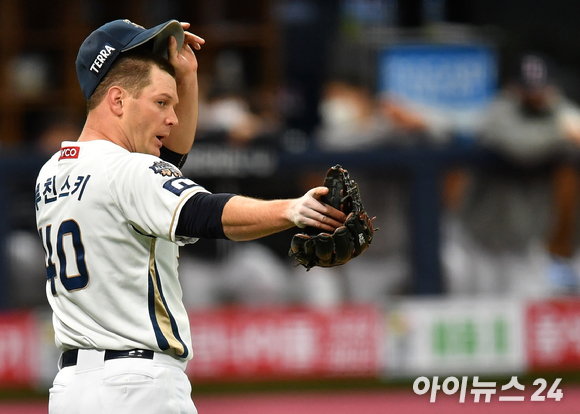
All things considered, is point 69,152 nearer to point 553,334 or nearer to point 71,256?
point 71,256

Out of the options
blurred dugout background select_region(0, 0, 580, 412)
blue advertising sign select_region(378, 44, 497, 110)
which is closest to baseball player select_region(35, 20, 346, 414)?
blurred dugout background select_region(0, 0, 580, 412)

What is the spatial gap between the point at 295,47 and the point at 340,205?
710 centimetres

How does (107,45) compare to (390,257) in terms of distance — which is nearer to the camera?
(107,45)

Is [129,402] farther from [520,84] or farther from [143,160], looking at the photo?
[520,84]

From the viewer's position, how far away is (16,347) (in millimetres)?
6055

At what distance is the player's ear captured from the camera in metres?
2.37

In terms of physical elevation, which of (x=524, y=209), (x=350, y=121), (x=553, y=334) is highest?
(x=350, y=121)

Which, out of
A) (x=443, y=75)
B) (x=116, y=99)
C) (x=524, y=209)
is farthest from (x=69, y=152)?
(x=443, y=75)

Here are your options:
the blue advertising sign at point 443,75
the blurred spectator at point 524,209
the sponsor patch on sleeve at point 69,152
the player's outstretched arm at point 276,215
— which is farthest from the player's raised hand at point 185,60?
the blue advertising sign at point 443,75

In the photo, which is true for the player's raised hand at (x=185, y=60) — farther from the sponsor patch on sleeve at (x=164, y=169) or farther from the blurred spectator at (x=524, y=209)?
the blurred spectator at (x=524, y=209)

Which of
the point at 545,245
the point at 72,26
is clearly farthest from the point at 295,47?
the point at 545,245

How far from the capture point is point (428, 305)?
6.23 metres

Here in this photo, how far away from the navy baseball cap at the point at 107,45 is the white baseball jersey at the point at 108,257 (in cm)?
21

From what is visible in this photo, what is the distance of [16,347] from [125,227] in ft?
13.8
